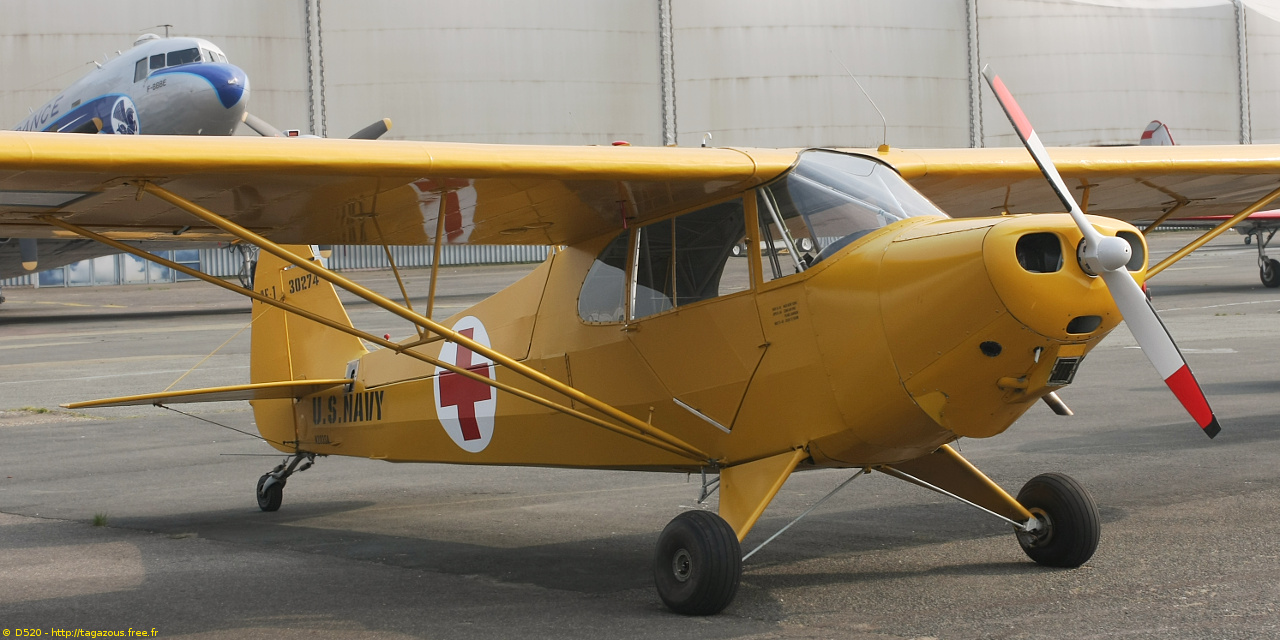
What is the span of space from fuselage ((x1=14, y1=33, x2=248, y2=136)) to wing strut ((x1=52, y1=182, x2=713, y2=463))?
2076 cm

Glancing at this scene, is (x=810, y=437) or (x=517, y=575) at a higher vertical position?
(x=810, y=437)

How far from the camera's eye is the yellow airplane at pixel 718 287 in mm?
5191

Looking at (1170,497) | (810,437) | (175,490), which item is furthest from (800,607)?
(175,490)

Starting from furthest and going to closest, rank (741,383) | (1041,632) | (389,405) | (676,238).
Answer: (389,405) < (676,238) < (741,383) < (1041,632)

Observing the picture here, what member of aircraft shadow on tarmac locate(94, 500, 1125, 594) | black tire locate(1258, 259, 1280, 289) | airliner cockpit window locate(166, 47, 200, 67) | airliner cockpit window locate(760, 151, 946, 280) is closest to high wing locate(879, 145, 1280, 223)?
airliner cockpit window locate(760, 151, 946, 280)

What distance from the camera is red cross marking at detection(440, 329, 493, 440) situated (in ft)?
25.9

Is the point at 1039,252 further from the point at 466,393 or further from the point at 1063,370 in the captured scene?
the point at 466,393

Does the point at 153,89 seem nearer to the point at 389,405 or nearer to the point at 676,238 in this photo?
the point at 389,405

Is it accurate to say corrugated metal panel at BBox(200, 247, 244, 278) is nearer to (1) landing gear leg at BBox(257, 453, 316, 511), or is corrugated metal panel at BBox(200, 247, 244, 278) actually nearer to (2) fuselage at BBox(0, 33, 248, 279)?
(2) fuselage at BBox(0, 33, 248, 279)

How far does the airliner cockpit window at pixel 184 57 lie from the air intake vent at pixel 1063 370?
25.0 m

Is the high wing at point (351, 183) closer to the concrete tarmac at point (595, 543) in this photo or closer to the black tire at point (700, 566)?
the concrete tarmac at point (595, 543)

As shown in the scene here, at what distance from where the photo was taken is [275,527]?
8.89 metres

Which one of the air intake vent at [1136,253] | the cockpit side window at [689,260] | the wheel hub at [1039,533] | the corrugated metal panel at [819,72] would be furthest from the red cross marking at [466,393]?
the corrugated metal panel at [819,72]

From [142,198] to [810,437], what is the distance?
12.4 feet
